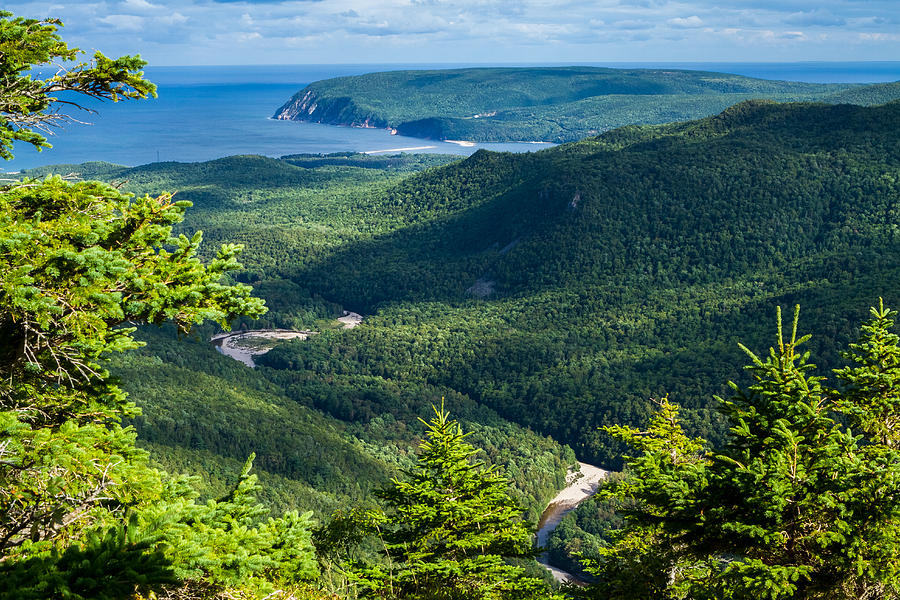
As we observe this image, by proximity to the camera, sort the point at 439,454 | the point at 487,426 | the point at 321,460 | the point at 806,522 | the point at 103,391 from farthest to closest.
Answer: the point at 487,426 < the point at 321,460 < the point at 439,454 < the point at 806,522 < the point at 103,391

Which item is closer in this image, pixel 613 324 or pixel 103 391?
pixel 103 391

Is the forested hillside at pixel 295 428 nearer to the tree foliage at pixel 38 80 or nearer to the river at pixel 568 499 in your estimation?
the river at pixel 568 499

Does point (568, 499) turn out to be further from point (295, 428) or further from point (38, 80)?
point (38, 80)

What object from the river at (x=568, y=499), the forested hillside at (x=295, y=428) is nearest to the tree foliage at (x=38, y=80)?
the forested hillside at (x=295, y=428)

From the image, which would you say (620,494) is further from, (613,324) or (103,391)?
(613,324)

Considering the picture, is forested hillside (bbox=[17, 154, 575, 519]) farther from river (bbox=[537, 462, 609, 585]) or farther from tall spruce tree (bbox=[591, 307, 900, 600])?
tall spruce tree (bbox=[591, 307, 900, 600])

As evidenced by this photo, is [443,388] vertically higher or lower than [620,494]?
lower

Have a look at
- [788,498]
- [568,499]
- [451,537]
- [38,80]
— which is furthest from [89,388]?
[568,499]

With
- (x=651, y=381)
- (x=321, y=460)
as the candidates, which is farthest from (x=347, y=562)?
(x=651, y=381)

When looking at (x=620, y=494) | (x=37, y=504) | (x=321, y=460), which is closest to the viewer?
(x=37, y=504)
